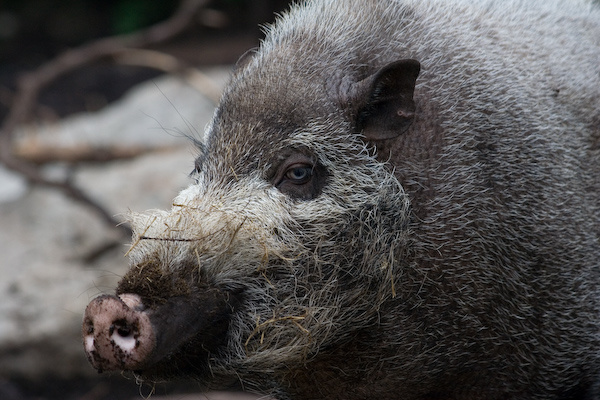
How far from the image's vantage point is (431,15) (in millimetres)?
3424

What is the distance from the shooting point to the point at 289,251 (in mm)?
2850

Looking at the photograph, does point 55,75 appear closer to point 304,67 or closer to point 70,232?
point 70,232

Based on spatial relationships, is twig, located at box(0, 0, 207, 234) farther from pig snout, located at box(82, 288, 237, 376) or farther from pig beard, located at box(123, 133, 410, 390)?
pig snout, located at box(82, 288, 237, 376)

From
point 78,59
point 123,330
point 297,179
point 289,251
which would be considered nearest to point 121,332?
point 123,330

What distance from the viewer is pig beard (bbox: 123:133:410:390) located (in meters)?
2.79

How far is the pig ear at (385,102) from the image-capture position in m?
2.91

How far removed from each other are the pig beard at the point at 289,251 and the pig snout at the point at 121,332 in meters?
0.27

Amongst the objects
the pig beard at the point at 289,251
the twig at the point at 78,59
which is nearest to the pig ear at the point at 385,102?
the pig beard at the point at 289,251

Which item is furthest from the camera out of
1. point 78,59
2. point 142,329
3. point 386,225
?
point 78,59

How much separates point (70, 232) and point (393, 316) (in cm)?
458

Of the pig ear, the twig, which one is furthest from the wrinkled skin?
the twig

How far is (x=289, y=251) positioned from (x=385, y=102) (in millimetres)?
703

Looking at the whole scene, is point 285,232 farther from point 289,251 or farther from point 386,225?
point 386,225

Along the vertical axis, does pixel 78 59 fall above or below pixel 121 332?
above
